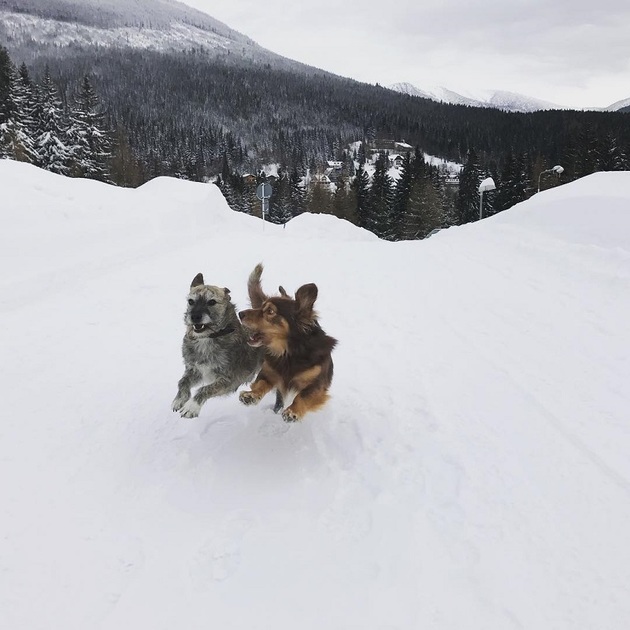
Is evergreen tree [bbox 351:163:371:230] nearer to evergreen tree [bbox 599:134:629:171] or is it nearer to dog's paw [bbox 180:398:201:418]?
evergreen tree [bbox 599:134:629:171]

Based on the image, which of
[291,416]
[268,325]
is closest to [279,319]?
[268,325]

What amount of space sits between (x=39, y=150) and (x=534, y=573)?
158 ft

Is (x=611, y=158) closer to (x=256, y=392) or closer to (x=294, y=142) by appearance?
(x=256, y=392)

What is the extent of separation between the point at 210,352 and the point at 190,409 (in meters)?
0.55

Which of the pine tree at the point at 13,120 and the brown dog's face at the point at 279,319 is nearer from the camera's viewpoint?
the brown dog's face at the point at 279,319

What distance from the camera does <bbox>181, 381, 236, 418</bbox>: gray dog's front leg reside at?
4.05 m

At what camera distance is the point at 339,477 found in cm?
352

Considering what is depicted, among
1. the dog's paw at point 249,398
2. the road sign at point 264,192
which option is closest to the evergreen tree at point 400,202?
the road sign at point 264,192

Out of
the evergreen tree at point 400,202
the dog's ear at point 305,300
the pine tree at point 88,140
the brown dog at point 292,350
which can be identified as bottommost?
the evergreen tree at point 400,202

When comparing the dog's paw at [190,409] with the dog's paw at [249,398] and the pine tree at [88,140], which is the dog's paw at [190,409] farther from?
the pine tree at [88,140]

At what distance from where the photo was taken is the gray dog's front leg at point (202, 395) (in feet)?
13.3

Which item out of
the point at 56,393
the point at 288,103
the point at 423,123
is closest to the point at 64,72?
the point at 288,103

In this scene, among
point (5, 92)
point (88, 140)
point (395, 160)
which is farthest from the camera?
point (395, 160)

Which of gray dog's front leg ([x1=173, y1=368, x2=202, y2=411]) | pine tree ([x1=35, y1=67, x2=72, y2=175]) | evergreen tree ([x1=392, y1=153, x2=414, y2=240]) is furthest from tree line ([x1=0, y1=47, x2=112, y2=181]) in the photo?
gray dog's front leg ([x1=173, y1=368, x2=202, y2=411])
